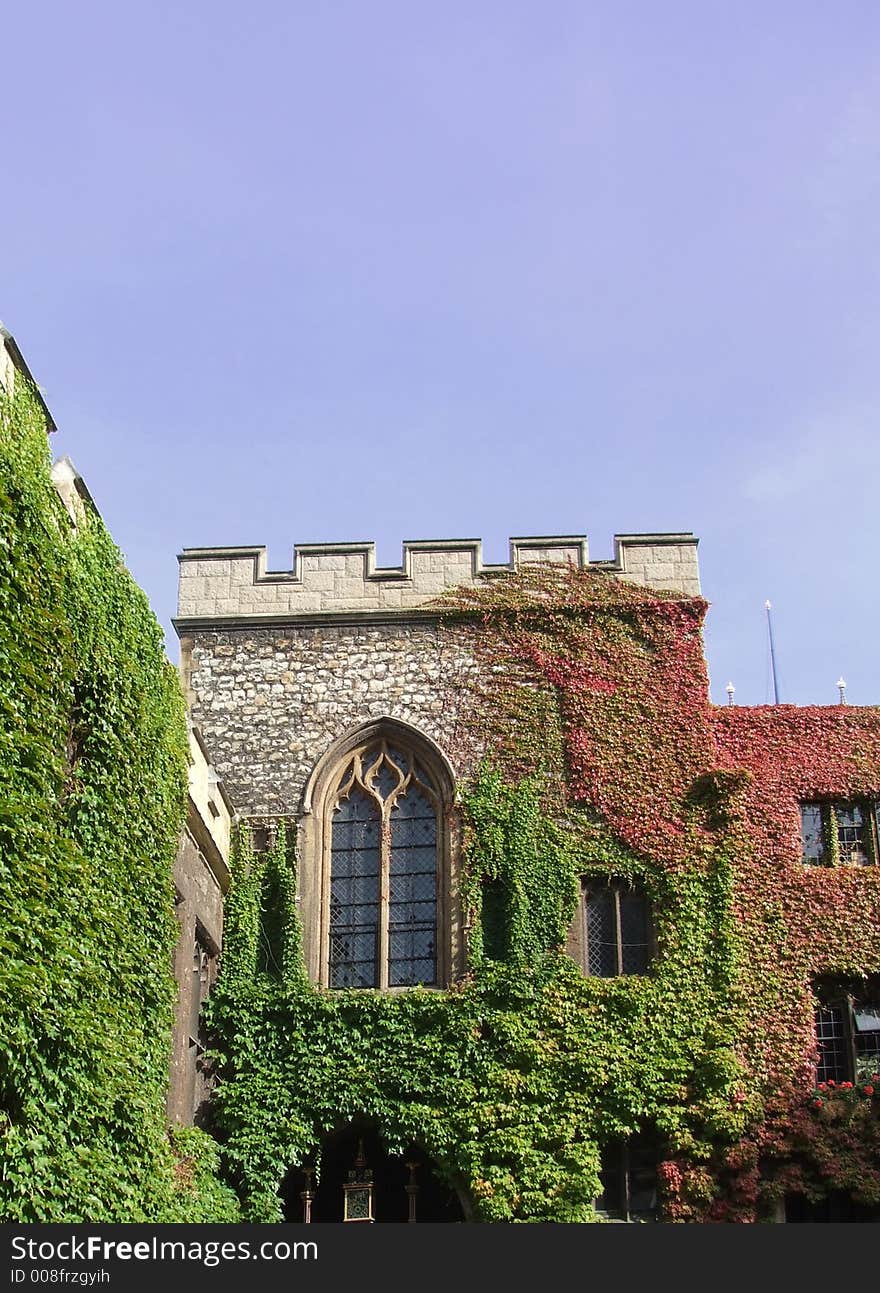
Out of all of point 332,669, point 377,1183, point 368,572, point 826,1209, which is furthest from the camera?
point 368,572

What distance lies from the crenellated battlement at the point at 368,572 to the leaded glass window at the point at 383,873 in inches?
79.0

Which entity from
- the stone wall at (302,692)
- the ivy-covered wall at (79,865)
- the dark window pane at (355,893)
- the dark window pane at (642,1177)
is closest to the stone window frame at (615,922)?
the dark window pane at (642,1177)

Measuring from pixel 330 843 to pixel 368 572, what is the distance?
3.53 m

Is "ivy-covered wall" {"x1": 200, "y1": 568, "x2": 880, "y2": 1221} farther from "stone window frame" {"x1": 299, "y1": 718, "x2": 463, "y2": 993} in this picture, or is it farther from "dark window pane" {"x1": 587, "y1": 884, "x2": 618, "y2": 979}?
"dark window pane" {"x1": 587, "y1": 884, "x2": 618, "y2": 979}

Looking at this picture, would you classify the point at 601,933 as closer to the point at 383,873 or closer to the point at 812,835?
the point at 383,873

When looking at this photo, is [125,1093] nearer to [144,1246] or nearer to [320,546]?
[144,1246]

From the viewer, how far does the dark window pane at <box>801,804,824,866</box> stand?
2016 centimetres

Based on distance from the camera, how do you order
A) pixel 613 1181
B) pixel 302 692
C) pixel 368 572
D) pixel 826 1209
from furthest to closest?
pixel 368 572
pixel 302 692
pixel 613 1181
pixel 826 1209

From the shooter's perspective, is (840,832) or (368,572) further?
(368,572)

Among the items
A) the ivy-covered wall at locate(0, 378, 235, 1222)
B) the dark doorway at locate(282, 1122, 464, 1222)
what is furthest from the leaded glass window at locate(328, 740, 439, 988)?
the ivy-covered wall at locate(0, 378, 235, 1222)

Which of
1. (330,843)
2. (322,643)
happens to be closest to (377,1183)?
(330,843)

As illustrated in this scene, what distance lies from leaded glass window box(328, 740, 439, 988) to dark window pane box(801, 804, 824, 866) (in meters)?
4.41

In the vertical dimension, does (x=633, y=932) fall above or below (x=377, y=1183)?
above

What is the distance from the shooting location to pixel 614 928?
19594mm
